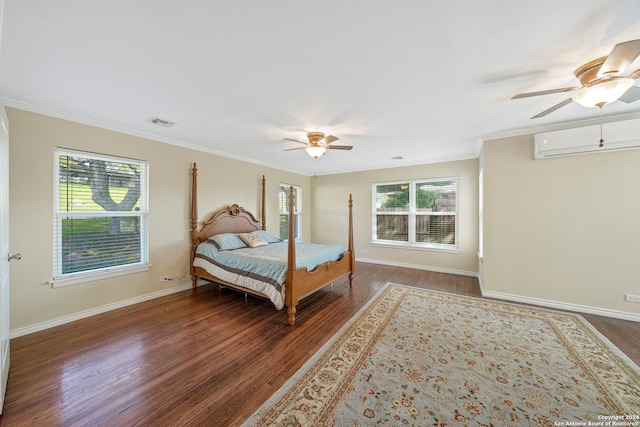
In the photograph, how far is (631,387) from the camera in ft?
5.61

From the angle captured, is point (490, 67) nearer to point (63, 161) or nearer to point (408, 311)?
point (408, 311)

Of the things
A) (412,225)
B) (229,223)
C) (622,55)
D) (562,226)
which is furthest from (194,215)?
(562,226)

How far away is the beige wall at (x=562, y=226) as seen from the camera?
110 inches

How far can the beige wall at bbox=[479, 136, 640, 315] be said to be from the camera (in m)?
2.79

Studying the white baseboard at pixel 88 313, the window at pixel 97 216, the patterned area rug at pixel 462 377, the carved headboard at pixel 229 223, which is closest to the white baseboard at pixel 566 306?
the patterned area rug at pixel 462 377

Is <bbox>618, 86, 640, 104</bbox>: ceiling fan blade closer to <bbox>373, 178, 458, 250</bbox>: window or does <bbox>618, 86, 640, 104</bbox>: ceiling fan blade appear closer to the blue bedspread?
<bbox>373, 178, 458, 250</bbox>: window

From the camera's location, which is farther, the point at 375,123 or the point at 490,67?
the point at 375,123

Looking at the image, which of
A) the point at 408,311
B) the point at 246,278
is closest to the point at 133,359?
the point at 246,278

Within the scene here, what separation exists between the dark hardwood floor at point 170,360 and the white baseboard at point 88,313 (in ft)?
0.36

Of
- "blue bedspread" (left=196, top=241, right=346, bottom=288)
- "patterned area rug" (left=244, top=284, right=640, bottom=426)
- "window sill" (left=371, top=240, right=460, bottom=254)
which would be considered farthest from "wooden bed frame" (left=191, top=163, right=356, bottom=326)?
"window sill" (left=371, top=240, right=460, bottom=254)

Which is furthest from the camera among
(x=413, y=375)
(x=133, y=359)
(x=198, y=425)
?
(x=133, y=359)

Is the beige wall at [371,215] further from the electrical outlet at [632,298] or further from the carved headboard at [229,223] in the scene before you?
the carved headboard at [229,223]

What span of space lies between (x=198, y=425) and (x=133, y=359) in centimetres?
112

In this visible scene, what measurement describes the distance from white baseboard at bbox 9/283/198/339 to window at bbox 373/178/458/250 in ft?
14.8
